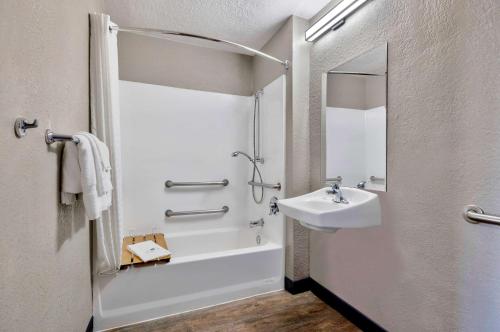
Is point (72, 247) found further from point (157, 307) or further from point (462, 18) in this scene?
point (462, 18)

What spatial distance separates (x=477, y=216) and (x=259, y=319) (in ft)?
4.72

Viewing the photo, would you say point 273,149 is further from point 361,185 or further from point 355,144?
point 361,185

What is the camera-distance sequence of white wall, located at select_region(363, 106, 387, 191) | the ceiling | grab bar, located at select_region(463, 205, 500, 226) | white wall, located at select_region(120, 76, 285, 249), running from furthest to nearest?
white wall, located at select_region(120, 76, 285, 249), the ceiling, white wall, located at select_region(363, 106, 387, 191), grab bar, located at select_region(463, 205, 500, 226)

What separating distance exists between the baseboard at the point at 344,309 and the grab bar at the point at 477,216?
878mm

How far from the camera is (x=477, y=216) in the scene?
3.20 ft

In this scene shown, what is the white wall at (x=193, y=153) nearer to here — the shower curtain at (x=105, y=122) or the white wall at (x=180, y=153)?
the white wall at (x=180, y=153)

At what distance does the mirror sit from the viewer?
147 centimetres

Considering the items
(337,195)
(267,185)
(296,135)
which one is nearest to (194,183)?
(267,185)

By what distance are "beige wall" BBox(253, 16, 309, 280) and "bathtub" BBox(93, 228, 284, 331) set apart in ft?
0.47

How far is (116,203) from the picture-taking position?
5.17ft

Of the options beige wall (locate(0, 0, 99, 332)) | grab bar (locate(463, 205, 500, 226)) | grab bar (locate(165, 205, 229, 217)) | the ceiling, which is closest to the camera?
beige wall (locate(0, 0, 99, 332))

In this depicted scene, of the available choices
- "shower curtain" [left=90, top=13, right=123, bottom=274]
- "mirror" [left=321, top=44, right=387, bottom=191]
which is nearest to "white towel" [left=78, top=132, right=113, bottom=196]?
"shower curtain" [left=90, top=13, right=123, bottom=274]

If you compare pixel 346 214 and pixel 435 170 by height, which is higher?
pixel 435 170

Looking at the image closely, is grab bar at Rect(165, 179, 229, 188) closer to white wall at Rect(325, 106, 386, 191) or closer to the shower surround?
the shower surround
